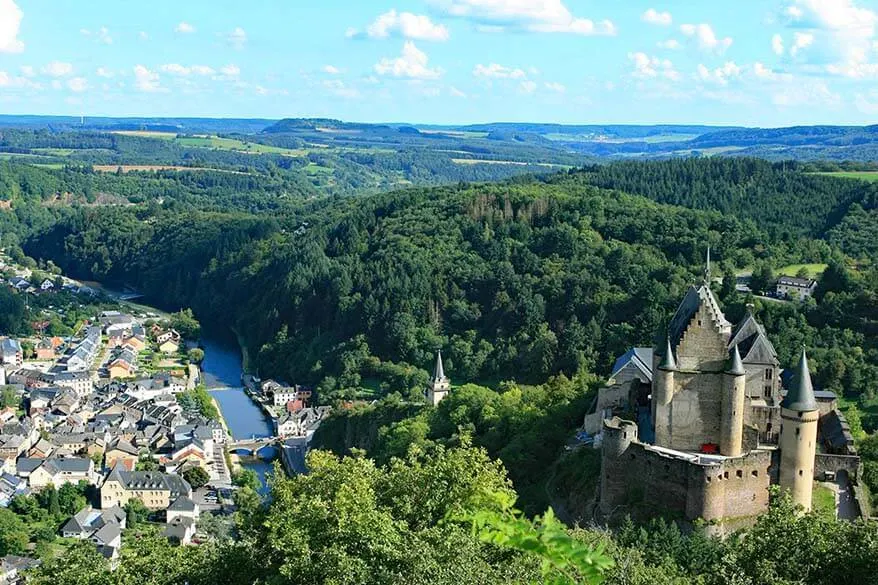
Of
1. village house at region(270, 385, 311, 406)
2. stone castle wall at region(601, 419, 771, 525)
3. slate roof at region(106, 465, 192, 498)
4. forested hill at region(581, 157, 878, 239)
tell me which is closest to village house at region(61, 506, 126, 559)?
slate roof at region(106, 465, 192, 498)

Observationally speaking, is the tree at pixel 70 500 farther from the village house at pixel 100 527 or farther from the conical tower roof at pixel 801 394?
the conical tower roof at pixel 801 394

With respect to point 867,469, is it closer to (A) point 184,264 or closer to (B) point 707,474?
(B) point 707,474

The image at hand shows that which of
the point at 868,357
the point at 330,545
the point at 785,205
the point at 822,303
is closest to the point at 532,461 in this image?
the point at 330,545

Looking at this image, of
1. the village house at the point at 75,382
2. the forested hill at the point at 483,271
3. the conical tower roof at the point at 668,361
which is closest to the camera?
the conical tower roof at the point at 668,361

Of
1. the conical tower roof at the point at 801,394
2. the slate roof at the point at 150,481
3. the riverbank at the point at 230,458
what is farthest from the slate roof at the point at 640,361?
the riverbank at the point at 230,458

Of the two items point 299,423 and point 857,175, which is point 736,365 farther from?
point 857,175

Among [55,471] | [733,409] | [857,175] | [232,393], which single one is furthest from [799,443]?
[857,175]

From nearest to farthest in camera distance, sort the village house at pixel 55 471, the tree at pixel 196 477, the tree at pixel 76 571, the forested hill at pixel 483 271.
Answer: the tree at pixel 76 571 → the village house at pixel 55 471 → the tree at pixel 196 477 → the forested hill at pixel 483 271
